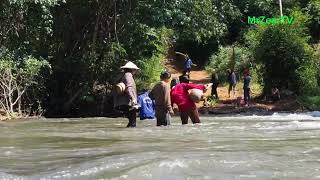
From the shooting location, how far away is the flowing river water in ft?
20.0

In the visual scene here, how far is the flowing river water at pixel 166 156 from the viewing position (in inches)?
241

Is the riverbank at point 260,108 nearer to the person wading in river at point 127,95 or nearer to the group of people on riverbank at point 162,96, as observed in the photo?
the group of people on riverbank at point 162,96

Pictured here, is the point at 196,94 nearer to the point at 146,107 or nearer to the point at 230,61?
the point at 146,107

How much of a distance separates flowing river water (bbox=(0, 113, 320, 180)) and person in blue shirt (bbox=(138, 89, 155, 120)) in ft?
13.7

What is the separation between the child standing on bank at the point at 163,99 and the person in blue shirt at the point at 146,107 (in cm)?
220

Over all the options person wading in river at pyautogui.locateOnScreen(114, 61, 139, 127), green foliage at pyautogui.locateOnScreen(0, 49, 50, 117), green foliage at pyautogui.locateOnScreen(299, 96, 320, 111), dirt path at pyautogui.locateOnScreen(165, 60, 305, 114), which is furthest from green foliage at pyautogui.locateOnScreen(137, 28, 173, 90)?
person wading in river at pyautogui.locateOnScreen(114, 61, 139, 127)

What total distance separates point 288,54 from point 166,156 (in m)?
18.7

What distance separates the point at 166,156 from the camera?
7082 millimetres

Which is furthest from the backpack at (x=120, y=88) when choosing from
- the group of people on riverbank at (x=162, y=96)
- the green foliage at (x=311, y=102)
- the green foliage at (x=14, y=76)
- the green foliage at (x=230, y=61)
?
the green foliage at (x=230, y=61)

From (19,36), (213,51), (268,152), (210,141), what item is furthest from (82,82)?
(213,51)

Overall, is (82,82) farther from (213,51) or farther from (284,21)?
(213,51)

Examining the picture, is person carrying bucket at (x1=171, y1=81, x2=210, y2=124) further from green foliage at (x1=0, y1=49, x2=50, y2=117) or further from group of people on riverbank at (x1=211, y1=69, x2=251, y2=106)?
group of people on riverbank at (x1=211, y1=69, x2=251, y2=106)

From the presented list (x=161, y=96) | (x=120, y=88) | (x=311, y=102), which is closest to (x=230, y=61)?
(x=311, y=102)

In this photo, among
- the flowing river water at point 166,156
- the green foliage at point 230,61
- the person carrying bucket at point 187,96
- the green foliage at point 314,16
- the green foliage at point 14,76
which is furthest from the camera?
the green foliage at point 314,16
